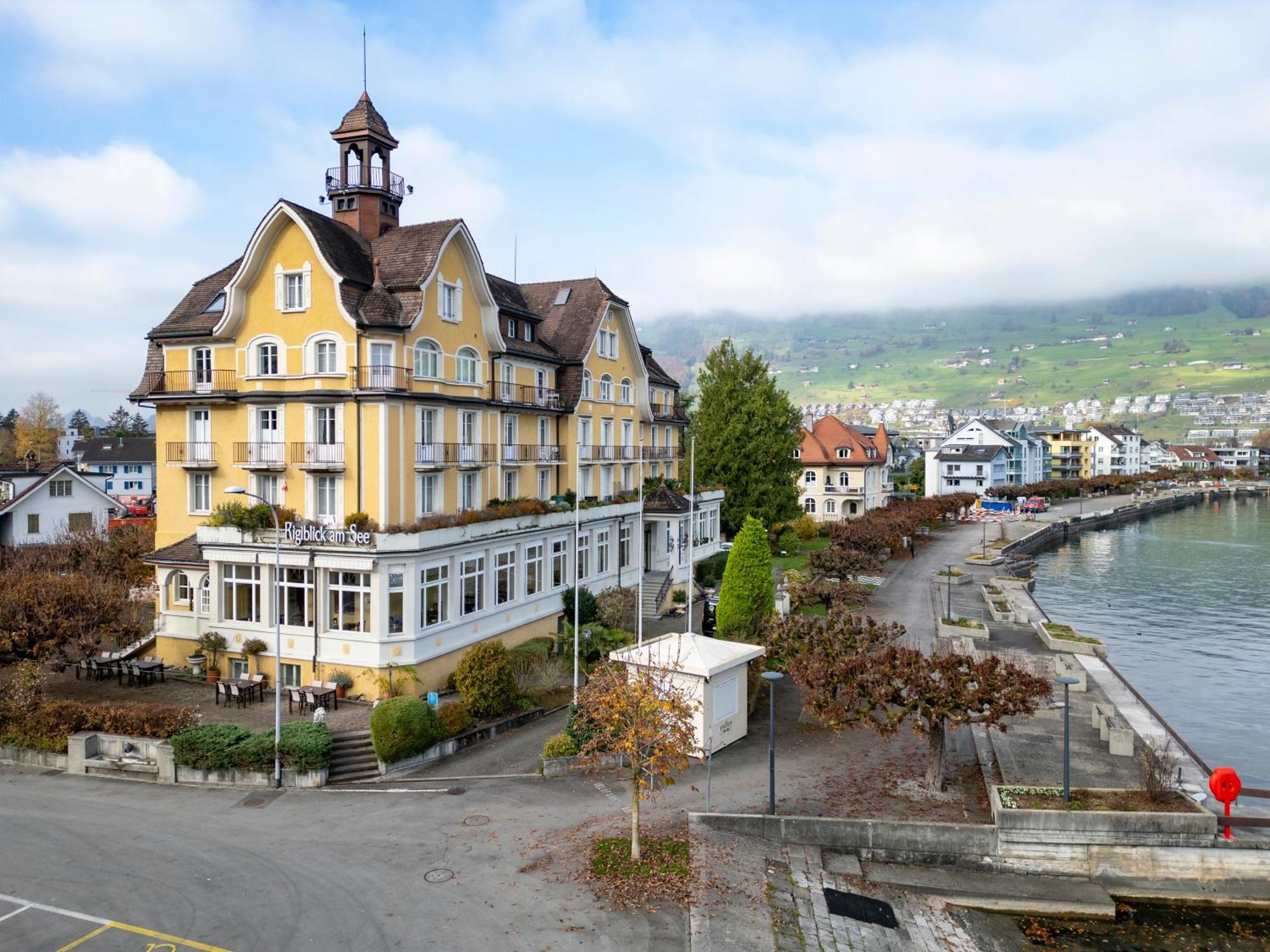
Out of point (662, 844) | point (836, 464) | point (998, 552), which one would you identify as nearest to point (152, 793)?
point (662, 844)

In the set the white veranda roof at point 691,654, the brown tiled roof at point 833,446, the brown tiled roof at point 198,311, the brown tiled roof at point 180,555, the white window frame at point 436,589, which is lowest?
the white veranda roof at point 691,654

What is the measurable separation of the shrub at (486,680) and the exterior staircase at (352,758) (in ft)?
11.8

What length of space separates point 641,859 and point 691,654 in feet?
26.1

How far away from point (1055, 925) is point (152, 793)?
2311cm

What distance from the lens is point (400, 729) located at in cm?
2547

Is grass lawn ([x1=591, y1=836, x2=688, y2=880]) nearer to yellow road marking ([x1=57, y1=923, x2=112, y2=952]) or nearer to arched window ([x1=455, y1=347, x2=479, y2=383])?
yellow road marking ([x1=57, y1=923, x2=112, y2=952])

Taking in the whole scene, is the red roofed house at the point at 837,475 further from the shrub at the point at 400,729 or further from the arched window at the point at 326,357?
the shrub at the point at 400,729

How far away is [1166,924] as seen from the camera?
19.7 meters

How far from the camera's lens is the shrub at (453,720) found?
27.5m

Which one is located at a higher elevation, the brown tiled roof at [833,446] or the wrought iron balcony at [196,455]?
the brown tiled roof at [833,446]

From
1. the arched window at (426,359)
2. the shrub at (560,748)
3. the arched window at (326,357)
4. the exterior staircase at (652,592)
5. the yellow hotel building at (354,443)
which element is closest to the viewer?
the shrub at (560,748)

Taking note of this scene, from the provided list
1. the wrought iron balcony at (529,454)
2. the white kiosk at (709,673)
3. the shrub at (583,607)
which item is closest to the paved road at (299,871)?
the white kiosk at (709,673)

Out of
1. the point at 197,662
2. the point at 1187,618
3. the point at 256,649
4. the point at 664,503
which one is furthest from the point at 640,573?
the point at 1187,618

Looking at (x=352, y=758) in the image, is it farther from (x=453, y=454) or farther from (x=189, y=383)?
(x=189, y=383)
